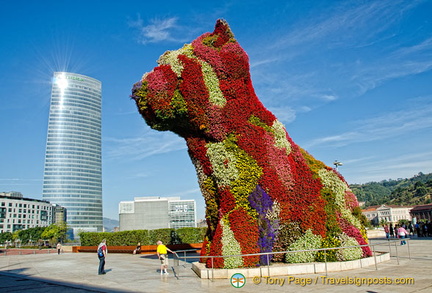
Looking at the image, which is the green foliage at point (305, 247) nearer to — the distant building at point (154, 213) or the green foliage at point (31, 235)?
the green foliage at point (31, 235)

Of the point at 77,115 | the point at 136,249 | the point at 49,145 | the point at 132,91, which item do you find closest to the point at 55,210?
the point at 49,145

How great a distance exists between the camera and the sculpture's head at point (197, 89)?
11.7 metres

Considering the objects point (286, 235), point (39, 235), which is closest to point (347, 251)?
point (286, 235)

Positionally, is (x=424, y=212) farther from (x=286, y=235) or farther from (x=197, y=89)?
(x=197, y=89)

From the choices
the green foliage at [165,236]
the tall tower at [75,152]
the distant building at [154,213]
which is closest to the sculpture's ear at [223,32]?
the green foliage at [165,236]

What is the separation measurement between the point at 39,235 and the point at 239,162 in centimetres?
8712

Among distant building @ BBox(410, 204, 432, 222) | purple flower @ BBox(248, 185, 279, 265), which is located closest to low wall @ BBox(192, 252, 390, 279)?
purple flower @ BBox(248, 185, 279, 265)

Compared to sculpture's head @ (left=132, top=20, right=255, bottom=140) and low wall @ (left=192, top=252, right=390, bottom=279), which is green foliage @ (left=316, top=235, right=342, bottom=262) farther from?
sculpture's head @ (left=132, top=20, right=255, bottom=140)

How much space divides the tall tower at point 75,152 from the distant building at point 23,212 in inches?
221

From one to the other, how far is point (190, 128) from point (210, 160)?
1.45m

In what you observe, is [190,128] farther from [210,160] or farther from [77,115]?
[77,115]

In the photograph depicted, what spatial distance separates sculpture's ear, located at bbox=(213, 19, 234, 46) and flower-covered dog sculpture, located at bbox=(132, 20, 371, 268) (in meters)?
0.04

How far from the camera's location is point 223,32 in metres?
12.6

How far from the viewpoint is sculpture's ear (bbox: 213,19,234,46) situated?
1254 centimetres
